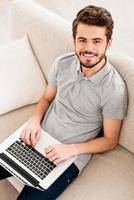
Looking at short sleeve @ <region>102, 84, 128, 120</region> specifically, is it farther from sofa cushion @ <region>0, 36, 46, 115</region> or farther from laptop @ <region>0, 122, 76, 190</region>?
sofa cushion @ <region>0, 36, 46, 115</region>

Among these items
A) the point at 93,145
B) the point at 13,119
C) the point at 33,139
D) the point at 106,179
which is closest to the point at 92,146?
the point at 93,145

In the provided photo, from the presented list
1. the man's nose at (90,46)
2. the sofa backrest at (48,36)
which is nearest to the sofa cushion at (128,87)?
the sofa backrest at (48,36)

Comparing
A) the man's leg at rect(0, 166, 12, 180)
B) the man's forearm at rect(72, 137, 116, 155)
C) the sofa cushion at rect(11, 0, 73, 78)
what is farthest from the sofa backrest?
the man's leg at rect(0, 166, 12, 180)

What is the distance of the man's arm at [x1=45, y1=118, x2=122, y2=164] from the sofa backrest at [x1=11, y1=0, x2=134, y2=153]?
74 mm

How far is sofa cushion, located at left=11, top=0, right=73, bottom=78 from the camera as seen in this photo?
1.71 meters

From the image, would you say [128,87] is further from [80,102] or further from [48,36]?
[48,36]

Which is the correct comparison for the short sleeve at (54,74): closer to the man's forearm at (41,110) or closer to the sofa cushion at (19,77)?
the man's forearm at (41,110)

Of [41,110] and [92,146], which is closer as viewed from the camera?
[92,146]

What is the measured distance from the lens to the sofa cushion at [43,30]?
1.71m

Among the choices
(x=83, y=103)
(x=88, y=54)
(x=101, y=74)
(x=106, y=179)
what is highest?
(x=88, y=54)

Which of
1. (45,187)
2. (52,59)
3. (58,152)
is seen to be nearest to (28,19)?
(52,59)

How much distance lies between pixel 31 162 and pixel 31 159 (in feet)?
0.05

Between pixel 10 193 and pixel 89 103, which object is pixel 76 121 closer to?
pixel 89 103

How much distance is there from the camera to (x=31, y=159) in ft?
4.76
